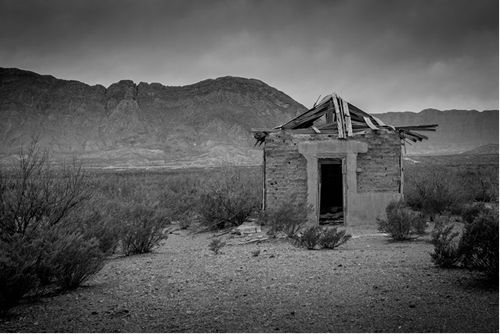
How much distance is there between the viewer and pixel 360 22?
231 inches

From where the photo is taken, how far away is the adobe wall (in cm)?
1165

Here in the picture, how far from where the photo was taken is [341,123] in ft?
39.4

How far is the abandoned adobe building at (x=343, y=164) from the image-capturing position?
1165 centimetres

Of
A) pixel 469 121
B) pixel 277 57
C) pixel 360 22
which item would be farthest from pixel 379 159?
pixel 469 121

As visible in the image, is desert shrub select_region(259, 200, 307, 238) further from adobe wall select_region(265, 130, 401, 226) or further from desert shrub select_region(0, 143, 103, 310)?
desert shrub select_region(0, 143, 103, 310)

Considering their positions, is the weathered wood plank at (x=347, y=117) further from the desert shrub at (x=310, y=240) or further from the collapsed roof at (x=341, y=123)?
the desert shrub at (x=310, y=240)

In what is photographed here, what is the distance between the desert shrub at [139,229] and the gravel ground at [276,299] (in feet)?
4.45

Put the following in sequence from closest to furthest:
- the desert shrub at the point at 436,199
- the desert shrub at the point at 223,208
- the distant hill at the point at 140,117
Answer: the desert shrub at the point at 223,208
the desert shrub at the point at 436,199
the distant hill at the point at 140,117

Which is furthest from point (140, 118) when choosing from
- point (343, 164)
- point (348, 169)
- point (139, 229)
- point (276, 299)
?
point (276, 299)

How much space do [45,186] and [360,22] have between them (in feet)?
15.9

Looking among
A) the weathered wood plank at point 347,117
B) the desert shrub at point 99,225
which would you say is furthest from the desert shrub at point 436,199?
the desert shrub at point 99,225

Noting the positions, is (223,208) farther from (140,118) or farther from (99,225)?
(140,118)

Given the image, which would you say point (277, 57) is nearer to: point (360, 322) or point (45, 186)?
point (45, 186)

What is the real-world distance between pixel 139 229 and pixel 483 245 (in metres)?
5.89
